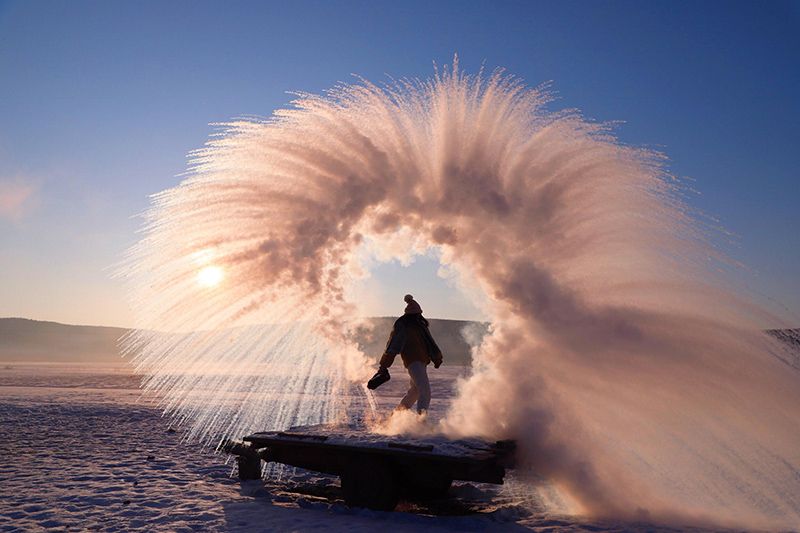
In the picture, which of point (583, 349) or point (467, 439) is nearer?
point (467, 439)

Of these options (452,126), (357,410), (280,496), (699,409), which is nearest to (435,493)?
(280,496)

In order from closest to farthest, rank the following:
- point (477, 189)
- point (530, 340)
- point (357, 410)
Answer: point (530, 340) → point (477, 189) → point (357, 410)

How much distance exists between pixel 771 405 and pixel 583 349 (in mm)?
2892

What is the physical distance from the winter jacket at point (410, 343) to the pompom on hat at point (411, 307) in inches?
3.3

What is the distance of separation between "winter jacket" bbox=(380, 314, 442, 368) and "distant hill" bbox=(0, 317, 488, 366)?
205 feet

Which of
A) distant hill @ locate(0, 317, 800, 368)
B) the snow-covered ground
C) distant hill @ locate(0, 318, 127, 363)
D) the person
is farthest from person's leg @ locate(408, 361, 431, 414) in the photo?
distant hill @ locate(0, 318, 127, 363)

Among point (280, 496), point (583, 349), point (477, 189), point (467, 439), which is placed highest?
point (477, 189)

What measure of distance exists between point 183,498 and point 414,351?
13.5ft

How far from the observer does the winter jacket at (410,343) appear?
8.00 meters

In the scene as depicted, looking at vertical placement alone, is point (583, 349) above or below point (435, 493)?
above

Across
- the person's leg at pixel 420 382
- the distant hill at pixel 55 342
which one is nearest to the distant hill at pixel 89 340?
the distant hill at pixel 55 342

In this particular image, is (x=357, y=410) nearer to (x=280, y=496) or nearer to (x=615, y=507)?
(x=280, y=496)

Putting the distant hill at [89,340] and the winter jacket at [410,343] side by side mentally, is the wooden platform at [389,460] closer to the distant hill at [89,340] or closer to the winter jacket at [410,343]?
the winter jacket at [410,343]

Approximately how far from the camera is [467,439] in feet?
22.6
